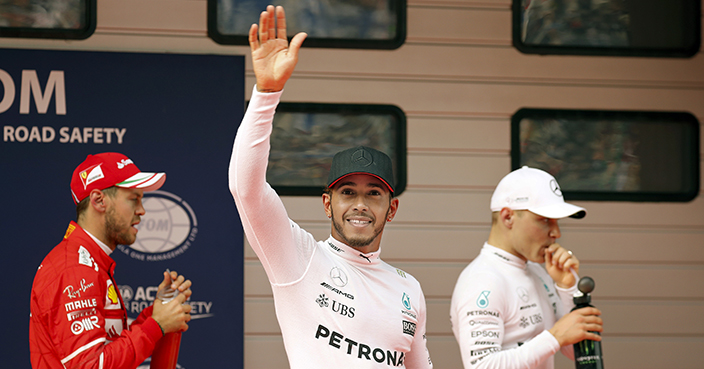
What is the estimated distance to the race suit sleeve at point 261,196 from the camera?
5.33 feet

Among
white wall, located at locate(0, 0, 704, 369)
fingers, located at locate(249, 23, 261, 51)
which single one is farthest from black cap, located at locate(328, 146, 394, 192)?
white wall, located at locate(0, 0, 704, 369)

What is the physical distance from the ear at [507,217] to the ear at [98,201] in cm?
161

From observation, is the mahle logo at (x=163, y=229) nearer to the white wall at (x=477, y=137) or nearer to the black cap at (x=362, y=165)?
the white wall at (x=477, y=137)

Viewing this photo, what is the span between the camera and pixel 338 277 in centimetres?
196

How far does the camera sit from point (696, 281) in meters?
3.62

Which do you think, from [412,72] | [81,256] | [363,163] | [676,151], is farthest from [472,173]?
[81,256]

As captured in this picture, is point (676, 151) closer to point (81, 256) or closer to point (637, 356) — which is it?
point (637, 356)

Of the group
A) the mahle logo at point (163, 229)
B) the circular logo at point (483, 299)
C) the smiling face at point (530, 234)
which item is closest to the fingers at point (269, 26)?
the circular logo at point (483, 299)

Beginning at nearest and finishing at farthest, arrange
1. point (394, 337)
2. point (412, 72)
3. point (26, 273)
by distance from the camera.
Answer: point (394, 337) < point (26, 273) < point (412, 72)

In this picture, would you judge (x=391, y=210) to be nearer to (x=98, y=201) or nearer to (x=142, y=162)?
(x=98, y=201)

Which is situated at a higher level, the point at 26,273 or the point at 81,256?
the point at 81,256

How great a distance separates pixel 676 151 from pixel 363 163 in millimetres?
2478

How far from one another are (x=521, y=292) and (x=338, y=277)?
3.34ft

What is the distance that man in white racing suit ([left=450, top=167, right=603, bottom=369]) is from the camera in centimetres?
244
